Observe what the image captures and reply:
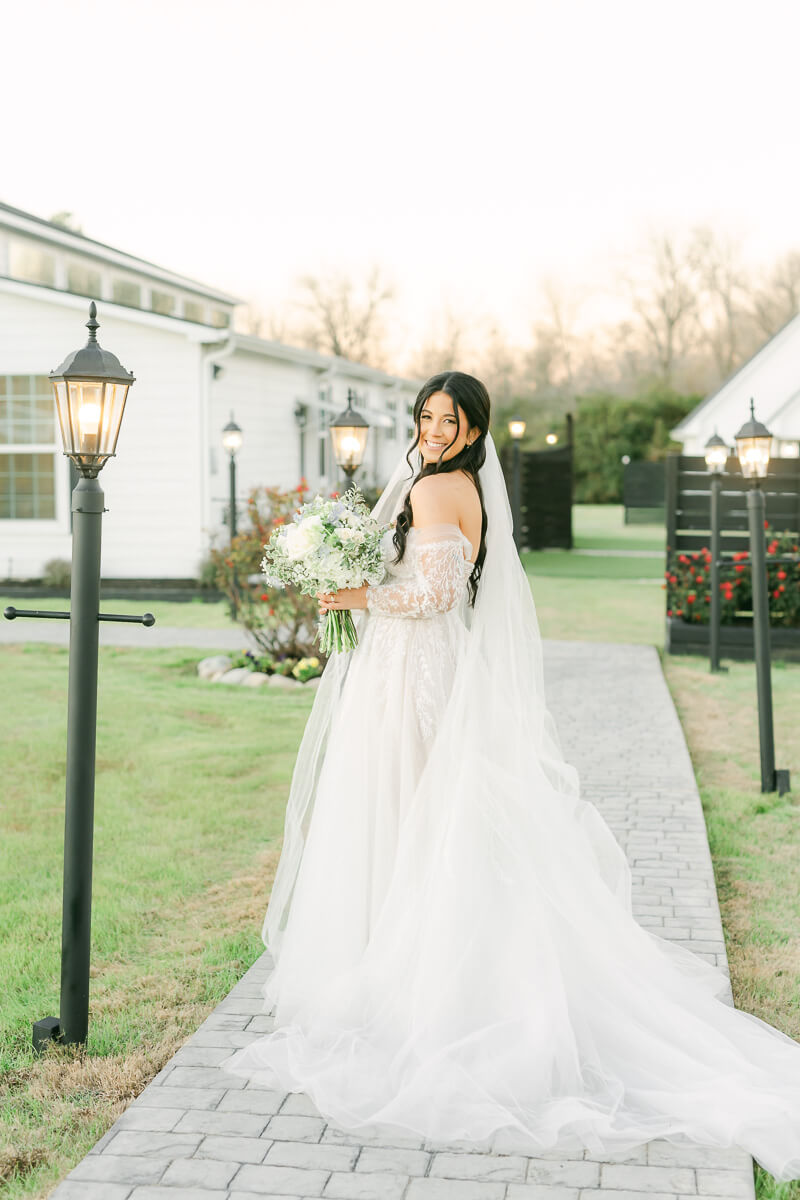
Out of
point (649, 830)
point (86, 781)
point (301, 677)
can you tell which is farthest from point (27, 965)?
point (301, 677)

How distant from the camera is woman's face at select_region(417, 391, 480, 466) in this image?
12.0 feet

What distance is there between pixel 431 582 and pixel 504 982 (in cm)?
126

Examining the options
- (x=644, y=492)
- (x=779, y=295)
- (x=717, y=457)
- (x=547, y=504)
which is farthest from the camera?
(x=779, y=295)

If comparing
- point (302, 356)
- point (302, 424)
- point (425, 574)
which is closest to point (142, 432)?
point (302, 356)

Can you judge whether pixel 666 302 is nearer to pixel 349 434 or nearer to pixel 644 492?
pixel 644 492

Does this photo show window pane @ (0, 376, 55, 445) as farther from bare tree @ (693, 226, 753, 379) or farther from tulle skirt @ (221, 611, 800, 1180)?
bare tree @ (693, 226, 753, 379)

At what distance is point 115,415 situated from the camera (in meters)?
3.65

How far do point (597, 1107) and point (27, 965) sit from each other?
8.36ft

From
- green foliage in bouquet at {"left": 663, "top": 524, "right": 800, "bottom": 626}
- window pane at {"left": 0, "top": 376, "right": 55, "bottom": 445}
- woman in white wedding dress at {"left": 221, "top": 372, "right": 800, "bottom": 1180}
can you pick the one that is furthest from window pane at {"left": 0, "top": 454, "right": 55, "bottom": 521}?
woman in white wedding dress at {"left": 221, "top": 372, "right": 800, "bottom": 1180}

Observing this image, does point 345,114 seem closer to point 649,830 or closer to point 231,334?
point 231,334

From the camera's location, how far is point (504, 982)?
131 inches

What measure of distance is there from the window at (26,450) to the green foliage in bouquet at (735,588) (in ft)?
34.8

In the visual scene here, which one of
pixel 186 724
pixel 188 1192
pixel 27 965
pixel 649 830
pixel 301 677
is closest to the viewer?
pixel 188 1192

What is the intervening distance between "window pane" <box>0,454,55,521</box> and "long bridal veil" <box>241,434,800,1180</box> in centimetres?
1586
